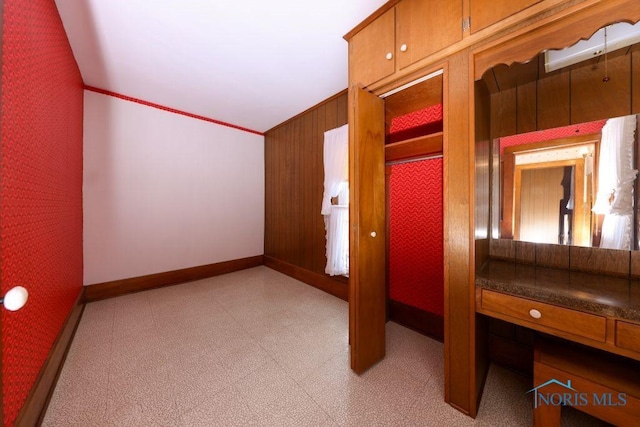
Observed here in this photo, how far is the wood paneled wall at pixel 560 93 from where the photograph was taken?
123 cm

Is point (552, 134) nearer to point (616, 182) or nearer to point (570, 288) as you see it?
point (616, 182)

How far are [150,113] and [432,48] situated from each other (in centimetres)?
356

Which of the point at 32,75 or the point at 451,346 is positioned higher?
the point at 32,75

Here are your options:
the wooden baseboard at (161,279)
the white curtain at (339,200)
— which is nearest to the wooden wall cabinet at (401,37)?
the white curtain at (339,200)

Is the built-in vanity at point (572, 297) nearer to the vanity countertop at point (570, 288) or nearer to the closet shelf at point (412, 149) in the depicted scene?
the vanity countertop at point (570, 288)

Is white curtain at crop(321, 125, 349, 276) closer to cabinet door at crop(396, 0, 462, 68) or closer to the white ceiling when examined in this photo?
the white ceiling

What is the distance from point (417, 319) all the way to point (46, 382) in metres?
2.73

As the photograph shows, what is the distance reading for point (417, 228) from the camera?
7.15 feet

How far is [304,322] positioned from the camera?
2297mm

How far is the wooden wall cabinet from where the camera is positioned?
124 cm

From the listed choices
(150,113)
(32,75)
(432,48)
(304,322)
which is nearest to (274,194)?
(150,113)

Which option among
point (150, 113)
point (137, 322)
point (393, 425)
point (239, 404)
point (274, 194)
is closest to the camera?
point (393, 425)

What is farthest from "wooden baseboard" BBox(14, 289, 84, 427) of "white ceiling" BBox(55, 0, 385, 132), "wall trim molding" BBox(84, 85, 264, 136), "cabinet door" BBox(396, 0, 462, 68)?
"cabinet door" BBox(396, 0, 462, 68)

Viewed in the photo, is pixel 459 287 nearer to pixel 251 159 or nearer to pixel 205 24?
pixel 205 24
